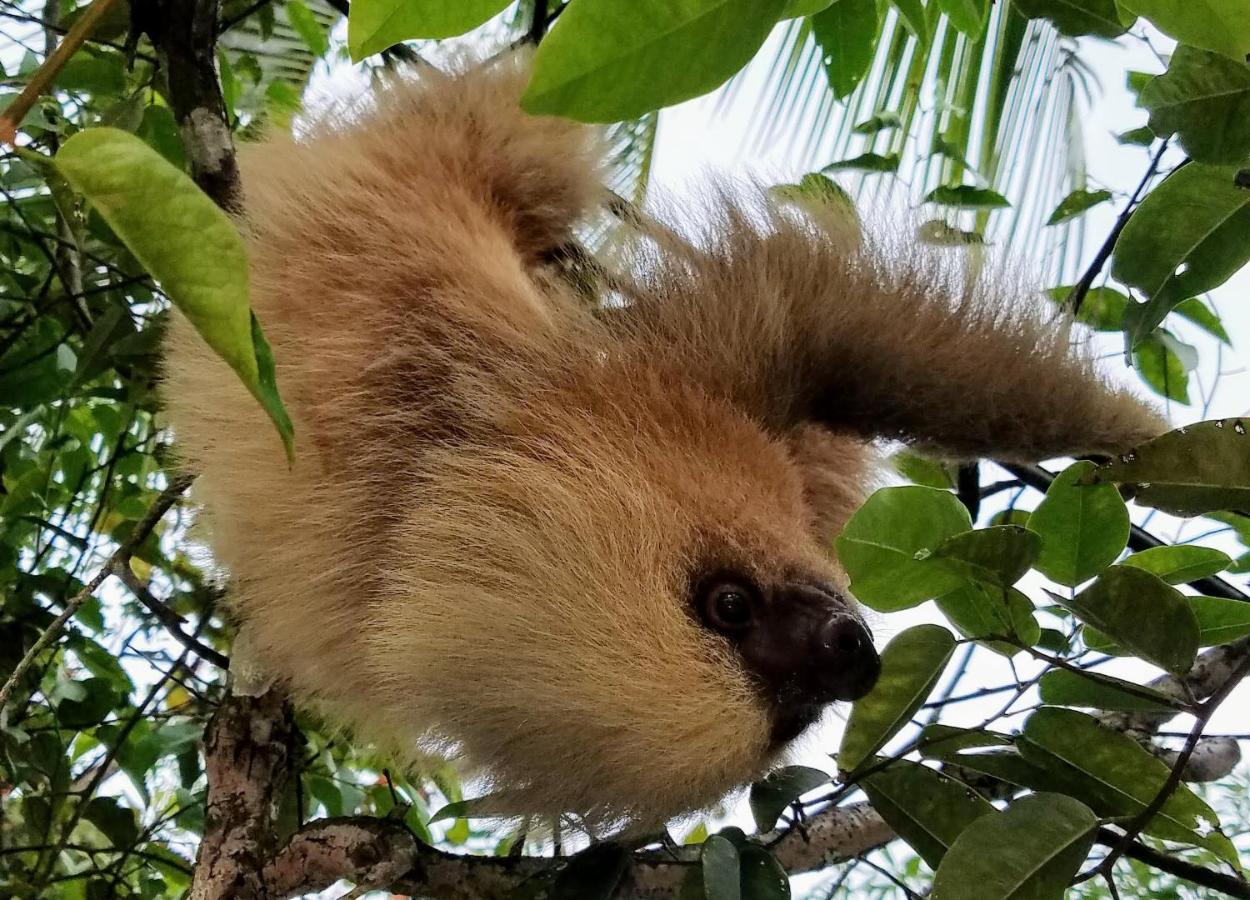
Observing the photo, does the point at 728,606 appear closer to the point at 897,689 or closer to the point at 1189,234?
the point at 897,689

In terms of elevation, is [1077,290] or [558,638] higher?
[1077,290]

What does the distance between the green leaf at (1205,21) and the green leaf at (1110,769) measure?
502mm

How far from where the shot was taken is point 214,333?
1.36ft

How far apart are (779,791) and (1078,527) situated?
0.33 meters

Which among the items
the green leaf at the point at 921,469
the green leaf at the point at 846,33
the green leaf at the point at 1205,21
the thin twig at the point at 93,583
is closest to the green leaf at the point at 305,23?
the thin twig at the point at 93,583

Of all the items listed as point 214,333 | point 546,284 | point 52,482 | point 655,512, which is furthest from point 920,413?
point 52,482

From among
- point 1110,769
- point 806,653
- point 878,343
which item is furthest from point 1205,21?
point 878,343

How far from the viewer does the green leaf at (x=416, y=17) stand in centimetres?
47

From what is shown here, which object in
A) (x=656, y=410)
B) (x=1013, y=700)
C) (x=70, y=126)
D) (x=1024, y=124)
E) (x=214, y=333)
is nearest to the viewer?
(x=214, y=333)

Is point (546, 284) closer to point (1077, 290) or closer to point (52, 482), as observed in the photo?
point (1077, 290)

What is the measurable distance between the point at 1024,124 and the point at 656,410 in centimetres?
94

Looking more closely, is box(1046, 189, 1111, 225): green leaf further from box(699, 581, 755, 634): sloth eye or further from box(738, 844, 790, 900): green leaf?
box(738, 844, 790, 900): green leaf

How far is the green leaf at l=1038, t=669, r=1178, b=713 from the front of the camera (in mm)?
762

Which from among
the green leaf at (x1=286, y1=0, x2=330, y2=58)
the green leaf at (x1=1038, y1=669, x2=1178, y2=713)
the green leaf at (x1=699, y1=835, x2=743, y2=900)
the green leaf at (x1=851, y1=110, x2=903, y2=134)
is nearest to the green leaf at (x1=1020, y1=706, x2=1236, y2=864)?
the green leaf at (x1=1038, y1=669, x2=1178, y2=713)
